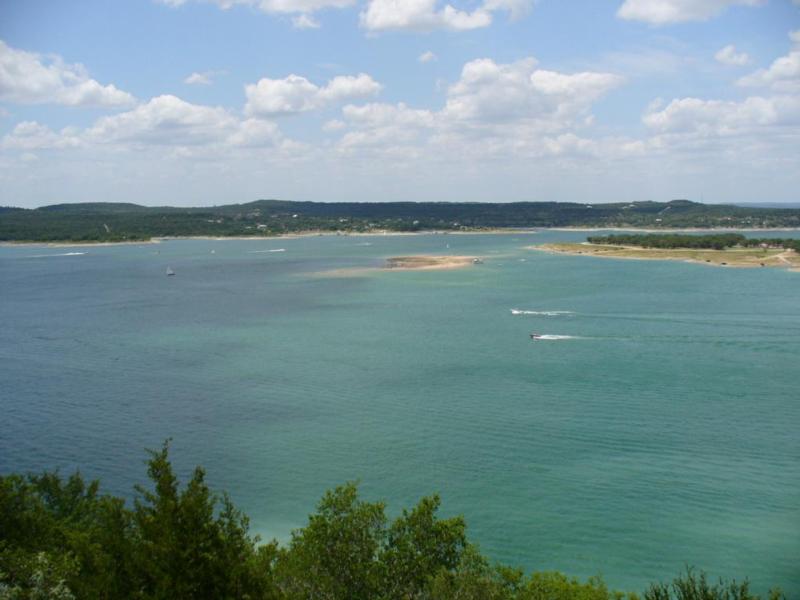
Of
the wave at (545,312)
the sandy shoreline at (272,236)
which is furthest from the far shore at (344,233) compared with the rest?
the wave at (545,312)

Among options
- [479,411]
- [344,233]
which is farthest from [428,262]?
[344,233]

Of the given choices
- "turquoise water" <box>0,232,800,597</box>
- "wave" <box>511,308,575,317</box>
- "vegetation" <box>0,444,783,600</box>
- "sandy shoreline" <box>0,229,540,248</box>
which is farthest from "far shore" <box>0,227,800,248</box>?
"vegetation" <box>0,444,783,600</box>

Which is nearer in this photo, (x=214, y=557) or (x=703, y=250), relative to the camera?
(x=214, y=557)

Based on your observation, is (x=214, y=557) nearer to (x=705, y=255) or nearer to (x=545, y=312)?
(x=545, y=312)

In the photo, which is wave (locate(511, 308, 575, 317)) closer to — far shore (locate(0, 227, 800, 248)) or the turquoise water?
the turquoise water

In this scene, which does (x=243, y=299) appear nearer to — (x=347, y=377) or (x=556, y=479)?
(x=347, y=377)

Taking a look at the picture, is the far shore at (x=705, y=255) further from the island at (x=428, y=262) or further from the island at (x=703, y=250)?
the island at (x=428, y=262)
